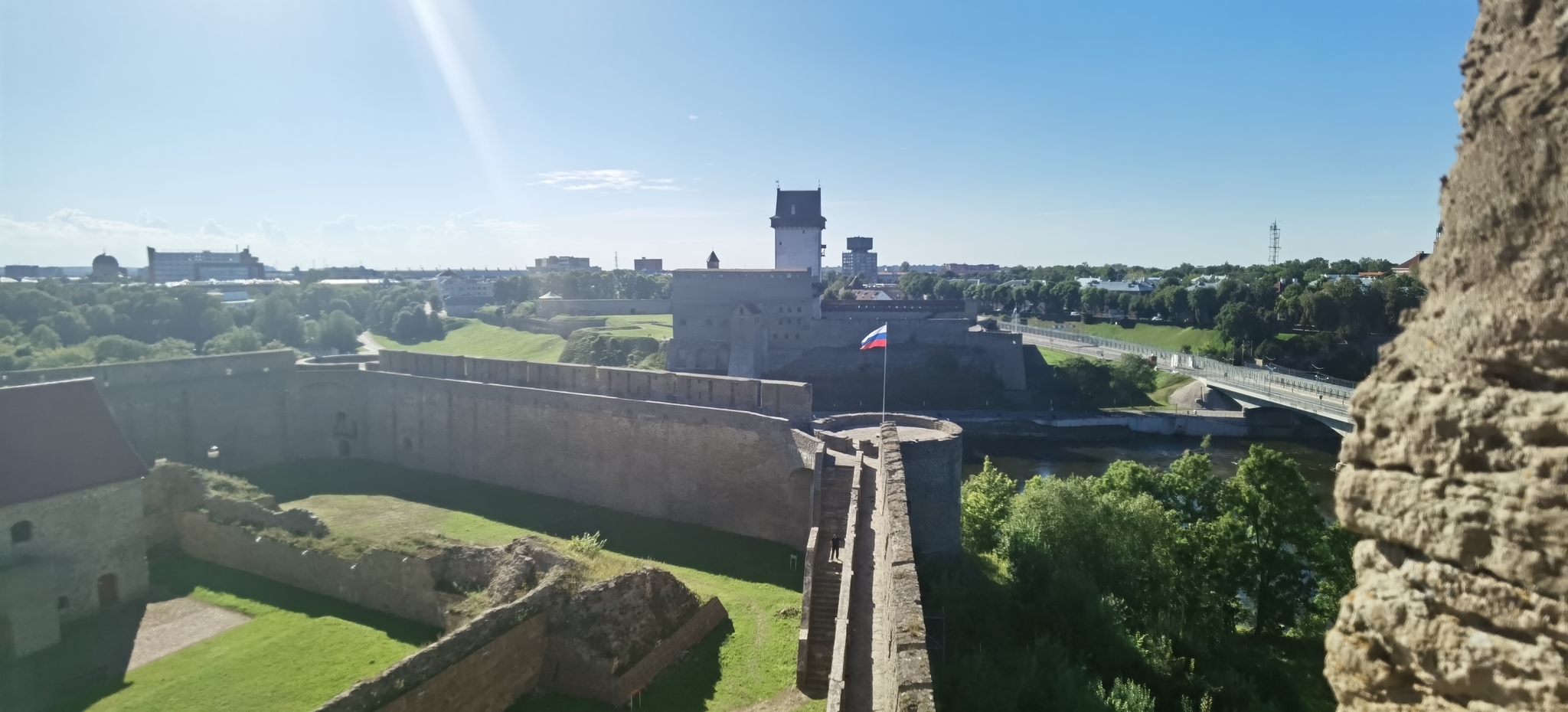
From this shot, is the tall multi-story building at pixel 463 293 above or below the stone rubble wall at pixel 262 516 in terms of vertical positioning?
above

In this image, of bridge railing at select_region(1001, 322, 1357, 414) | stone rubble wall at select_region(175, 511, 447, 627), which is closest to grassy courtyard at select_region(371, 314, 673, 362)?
bridge railing at select_region(1001, 322, 1357, 414)

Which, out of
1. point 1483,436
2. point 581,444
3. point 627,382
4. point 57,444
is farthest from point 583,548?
point 1483,436

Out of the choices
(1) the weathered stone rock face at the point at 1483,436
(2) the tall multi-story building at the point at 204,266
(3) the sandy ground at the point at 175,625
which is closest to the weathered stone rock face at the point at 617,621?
(3) the sandy ground at the point at 175,625

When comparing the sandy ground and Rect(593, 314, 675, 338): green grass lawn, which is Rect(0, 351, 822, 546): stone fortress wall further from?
Rect(593, 314, 675, 338): green grass lawn

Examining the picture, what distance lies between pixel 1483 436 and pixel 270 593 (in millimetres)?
17687

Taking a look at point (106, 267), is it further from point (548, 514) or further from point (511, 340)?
point (548, 514)

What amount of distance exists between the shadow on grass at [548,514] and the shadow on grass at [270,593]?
16.3 feet

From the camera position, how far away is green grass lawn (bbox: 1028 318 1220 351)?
183ft

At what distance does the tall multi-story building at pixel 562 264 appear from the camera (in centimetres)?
15812

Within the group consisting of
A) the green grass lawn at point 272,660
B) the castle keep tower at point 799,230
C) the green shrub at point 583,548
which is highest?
the castle keep tower at point 799,230

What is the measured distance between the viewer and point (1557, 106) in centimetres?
280

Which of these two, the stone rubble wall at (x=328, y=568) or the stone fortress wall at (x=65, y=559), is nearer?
the stone fortress wall at (x=65, y=559)

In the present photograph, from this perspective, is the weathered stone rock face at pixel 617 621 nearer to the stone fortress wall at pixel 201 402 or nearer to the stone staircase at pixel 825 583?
the stone staircase at pixel 825 583

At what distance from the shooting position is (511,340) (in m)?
57.9
